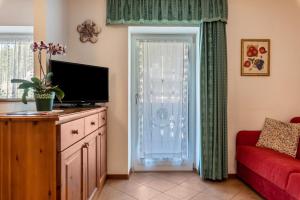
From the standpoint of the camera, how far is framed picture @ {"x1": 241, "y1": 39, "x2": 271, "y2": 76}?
3545 mm

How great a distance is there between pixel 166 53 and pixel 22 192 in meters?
2.71

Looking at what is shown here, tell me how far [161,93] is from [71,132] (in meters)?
2.07

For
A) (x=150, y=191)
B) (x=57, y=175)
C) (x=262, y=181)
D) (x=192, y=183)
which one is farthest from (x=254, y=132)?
(x=57, y=175)

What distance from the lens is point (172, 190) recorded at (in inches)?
122

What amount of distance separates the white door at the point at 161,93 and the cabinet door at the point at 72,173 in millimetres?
1682

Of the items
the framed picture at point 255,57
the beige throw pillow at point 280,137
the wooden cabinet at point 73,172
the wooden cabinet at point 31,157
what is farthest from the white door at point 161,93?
the wooden cabinet at point 31,157

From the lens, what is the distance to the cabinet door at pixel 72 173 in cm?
178

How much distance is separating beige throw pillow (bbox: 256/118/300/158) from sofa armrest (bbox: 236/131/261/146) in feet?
0.31

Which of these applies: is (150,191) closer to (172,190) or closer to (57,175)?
(172,190)

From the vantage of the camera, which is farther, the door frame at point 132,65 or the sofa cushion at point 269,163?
the door frame at point 132,65

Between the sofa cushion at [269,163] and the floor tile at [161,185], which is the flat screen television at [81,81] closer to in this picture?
the floor tile at [161,185]

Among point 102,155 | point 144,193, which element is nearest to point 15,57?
point 102,155

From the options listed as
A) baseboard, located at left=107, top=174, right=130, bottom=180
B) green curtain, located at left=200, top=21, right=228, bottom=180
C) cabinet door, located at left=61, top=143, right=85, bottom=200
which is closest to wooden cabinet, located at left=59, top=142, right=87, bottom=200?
cabinet door, located at left=61, top=143, right=85, bottom=200

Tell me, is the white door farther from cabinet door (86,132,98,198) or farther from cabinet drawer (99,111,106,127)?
cabinet door (86,132,98,198)
